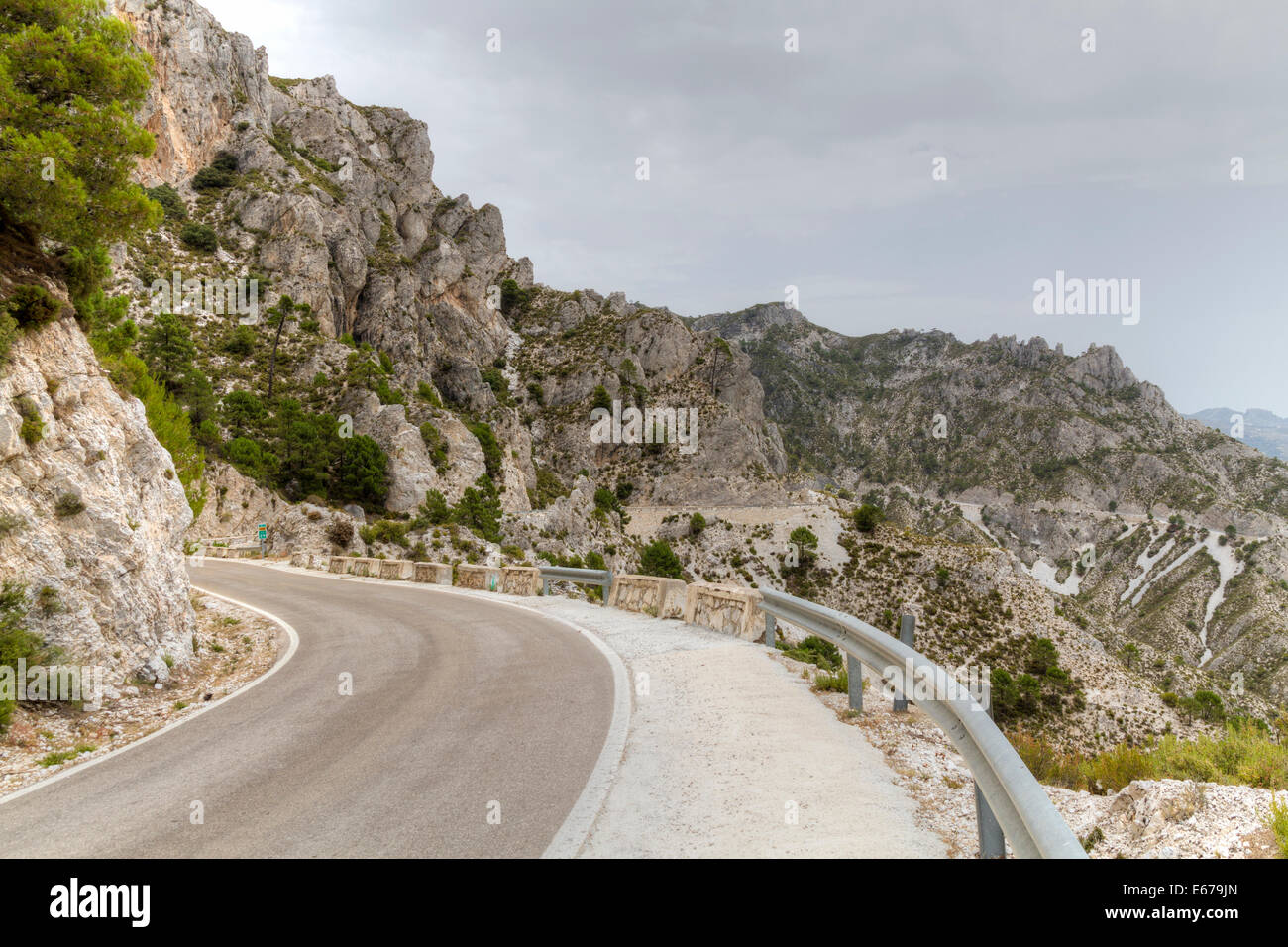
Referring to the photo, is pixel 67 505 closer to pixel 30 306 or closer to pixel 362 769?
pixel 30 306

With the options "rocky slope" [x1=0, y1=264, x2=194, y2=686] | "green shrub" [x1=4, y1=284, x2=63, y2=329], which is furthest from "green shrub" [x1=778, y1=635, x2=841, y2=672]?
"green shrub" [x1=4, y1=284, x2=63, y2=329]

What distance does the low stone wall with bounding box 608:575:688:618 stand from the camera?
1388 cm

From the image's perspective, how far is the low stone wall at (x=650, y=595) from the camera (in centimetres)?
1388

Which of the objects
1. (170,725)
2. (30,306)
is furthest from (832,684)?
(30,306)

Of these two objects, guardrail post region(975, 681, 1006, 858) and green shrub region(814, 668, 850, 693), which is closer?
guardrail post region(975, 681, 1006, 858)

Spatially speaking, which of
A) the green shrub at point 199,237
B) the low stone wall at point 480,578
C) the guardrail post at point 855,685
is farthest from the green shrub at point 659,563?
the guardrail post at point 855,685

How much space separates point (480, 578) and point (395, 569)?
564 centimetres

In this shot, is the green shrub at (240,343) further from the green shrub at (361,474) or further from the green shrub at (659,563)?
the green shrub at (659,563)

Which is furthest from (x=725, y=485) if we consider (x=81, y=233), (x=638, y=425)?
(x=81, y=233)

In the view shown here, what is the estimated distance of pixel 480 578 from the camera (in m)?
22.5

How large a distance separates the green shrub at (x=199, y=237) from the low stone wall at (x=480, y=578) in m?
60.1

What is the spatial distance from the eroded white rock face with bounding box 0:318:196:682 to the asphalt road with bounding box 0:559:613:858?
218cm

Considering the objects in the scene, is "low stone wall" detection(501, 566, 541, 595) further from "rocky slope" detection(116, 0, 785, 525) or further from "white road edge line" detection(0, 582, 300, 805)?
"rocky slope" detection(116, 0, 785, 525)
